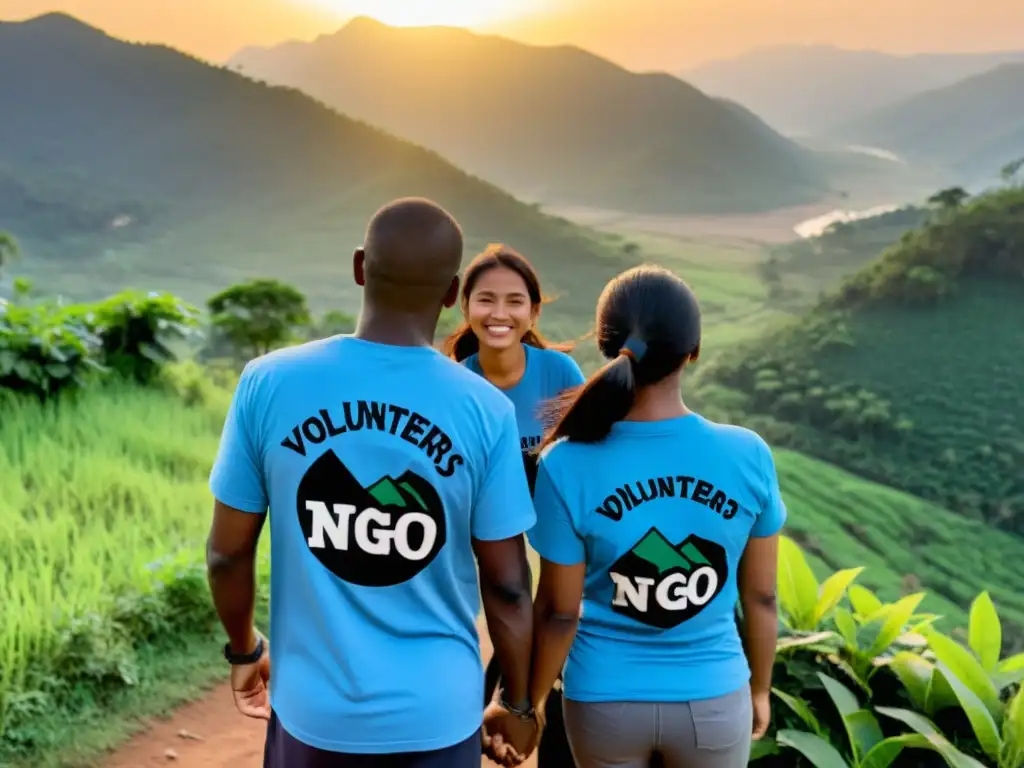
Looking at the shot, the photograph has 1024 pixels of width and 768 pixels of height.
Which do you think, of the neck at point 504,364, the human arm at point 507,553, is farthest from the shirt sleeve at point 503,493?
the neck at point 504,364

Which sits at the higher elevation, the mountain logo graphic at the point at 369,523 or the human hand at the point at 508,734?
the mountain logo graphic at the point at 369,523

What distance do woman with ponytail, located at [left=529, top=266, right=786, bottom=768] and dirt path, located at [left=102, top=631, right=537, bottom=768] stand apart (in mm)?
1462

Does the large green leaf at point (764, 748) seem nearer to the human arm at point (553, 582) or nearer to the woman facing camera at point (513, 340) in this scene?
the woman facing camera at point (513, 340)

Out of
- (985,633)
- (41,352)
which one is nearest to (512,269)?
(985,633)

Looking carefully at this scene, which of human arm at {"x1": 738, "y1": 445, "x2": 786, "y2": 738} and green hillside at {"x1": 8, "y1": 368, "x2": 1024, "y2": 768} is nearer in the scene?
human arm at {"x1": 738, "y1": 445, "x2": 786, "y2": 738}

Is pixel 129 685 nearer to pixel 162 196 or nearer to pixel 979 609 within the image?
pixel 979 609

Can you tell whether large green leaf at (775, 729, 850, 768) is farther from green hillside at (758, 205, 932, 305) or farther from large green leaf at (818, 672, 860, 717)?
green hillside at (758, 205, 932, 305)

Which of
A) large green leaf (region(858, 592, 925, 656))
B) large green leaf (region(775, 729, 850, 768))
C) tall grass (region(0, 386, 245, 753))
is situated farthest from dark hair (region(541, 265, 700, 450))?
tall grass (region(0, 386, 245, 753))

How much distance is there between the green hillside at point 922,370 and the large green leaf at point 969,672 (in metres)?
7.66

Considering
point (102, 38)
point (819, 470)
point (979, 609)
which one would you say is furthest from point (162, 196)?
point (979, 609)

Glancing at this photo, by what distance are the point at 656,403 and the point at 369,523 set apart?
0.52 metres

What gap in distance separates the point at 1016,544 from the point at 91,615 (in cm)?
880

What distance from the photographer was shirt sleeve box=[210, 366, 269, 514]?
1224mm

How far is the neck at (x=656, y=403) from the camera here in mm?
1396
